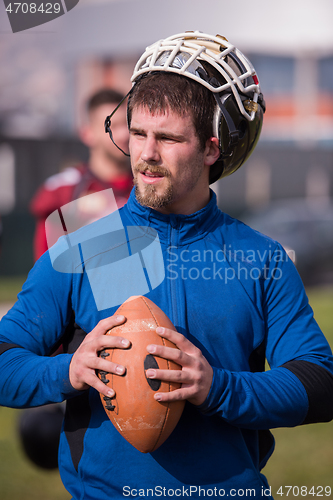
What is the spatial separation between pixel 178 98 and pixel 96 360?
2.99 feet

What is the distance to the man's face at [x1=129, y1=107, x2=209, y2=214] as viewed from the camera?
174 centimetres

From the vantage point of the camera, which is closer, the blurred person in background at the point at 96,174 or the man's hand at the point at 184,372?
the man's hand at the point at 184,372

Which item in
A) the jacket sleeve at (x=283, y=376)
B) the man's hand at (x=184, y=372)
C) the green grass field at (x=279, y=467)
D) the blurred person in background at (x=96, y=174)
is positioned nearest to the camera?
the man's hand at (x=184, y=372)

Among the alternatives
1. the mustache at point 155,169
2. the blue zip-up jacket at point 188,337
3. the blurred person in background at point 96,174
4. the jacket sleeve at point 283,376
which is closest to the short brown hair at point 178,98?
the mustache at point 155,169

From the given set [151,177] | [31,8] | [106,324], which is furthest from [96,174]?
[106,324]

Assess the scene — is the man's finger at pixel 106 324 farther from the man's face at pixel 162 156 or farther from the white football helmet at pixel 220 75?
the white football helmet at pixel 220 75

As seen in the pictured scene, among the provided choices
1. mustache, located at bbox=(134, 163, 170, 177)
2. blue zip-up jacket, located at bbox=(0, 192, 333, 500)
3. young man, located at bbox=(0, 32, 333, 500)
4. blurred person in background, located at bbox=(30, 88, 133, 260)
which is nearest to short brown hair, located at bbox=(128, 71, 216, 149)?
young man, located at bbox=(0, 32, 333, 500)

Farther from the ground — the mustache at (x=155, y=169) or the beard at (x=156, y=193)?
the mustache at (x=155, y=169)

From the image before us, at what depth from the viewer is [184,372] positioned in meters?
1.53

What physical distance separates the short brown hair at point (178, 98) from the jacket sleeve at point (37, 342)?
0.64 m

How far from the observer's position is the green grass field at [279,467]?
3854mm

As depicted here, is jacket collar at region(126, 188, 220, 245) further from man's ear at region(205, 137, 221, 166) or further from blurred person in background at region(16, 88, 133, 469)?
blurred person in background at region(16, 88, 133, 469)

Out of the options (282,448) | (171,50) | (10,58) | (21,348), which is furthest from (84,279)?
(10,58)

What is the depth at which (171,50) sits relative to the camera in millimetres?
1896
